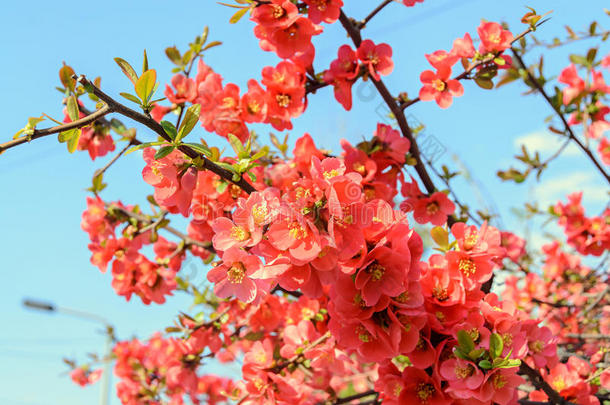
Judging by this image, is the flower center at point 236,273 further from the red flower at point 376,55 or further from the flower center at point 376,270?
the red flower at point 376,55

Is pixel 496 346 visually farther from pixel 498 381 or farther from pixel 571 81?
pixel 571 81

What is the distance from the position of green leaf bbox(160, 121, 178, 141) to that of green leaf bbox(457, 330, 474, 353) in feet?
2.81

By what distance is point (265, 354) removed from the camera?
168 cm

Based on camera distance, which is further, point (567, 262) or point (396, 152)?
point (567, 262)

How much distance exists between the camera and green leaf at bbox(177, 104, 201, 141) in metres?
1.07

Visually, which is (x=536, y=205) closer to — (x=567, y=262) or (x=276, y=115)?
(x=567, y=262)

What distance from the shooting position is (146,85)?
40.8 inches

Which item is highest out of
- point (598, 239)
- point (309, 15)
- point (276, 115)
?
point (309, 15)

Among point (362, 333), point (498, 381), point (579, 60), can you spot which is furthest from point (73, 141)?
point (579, 60)

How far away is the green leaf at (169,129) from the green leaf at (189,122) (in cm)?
2

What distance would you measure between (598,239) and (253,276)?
8.03 feet

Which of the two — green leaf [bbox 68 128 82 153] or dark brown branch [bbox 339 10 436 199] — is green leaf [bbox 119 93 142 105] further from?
dark brown branch [bbox 339 10 436 199]

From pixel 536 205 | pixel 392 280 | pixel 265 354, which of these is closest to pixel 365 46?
pixel 392 280

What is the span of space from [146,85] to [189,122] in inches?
4.8
